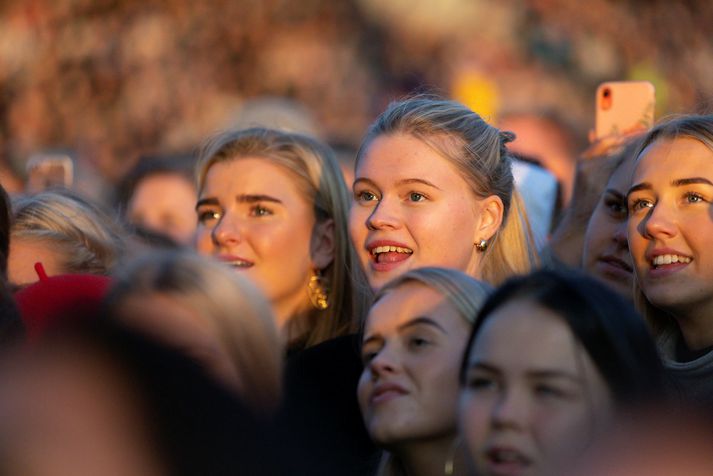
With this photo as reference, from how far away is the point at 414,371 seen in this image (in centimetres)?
316

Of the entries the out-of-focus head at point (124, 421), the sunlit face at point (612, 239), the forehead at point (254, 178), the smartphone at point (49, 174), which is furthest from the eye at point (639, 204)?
the smartphone at point (49, 174)

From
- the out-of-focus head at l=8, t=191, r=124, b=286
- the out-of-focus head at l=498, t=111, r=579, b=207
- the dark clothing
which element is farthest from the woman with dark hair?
the out-of-focus head at l=498, t=111, r=579, b=207

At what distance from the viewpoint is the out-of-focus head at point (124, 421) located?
1779mm

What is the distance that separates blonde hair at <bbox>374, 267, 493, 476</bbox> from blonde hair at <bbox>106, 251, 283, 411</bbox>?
23.1 inches

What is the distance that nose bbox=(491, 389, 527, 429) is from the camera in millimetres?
2643

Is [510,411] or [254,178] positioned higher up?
[254,178]

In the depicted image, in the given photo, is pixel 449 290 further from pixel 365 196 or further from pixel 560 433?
pixel 365 196

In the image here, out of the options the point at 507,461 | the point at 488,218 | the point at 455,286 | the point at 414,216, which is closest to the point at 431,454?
the point at 455,286

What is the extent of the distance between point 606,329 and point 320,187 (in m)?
2.38

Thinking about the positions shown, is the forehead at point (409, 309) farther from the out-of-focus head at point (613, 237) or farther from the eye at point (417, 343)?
the out-of-focus head at point (613, 237)

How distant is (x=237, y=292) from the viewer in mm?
2689

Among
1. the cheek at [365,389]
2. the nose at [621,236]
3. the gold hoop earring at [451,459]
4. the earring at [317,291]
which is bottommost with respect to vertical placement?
the gold hoop earring at [451,459]

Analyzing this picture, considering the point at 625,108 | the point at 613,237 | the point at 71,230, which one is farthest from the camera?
the point at 625,108

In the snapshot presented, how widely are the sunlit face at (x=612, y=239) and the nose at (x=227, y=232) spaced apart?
1.21m
